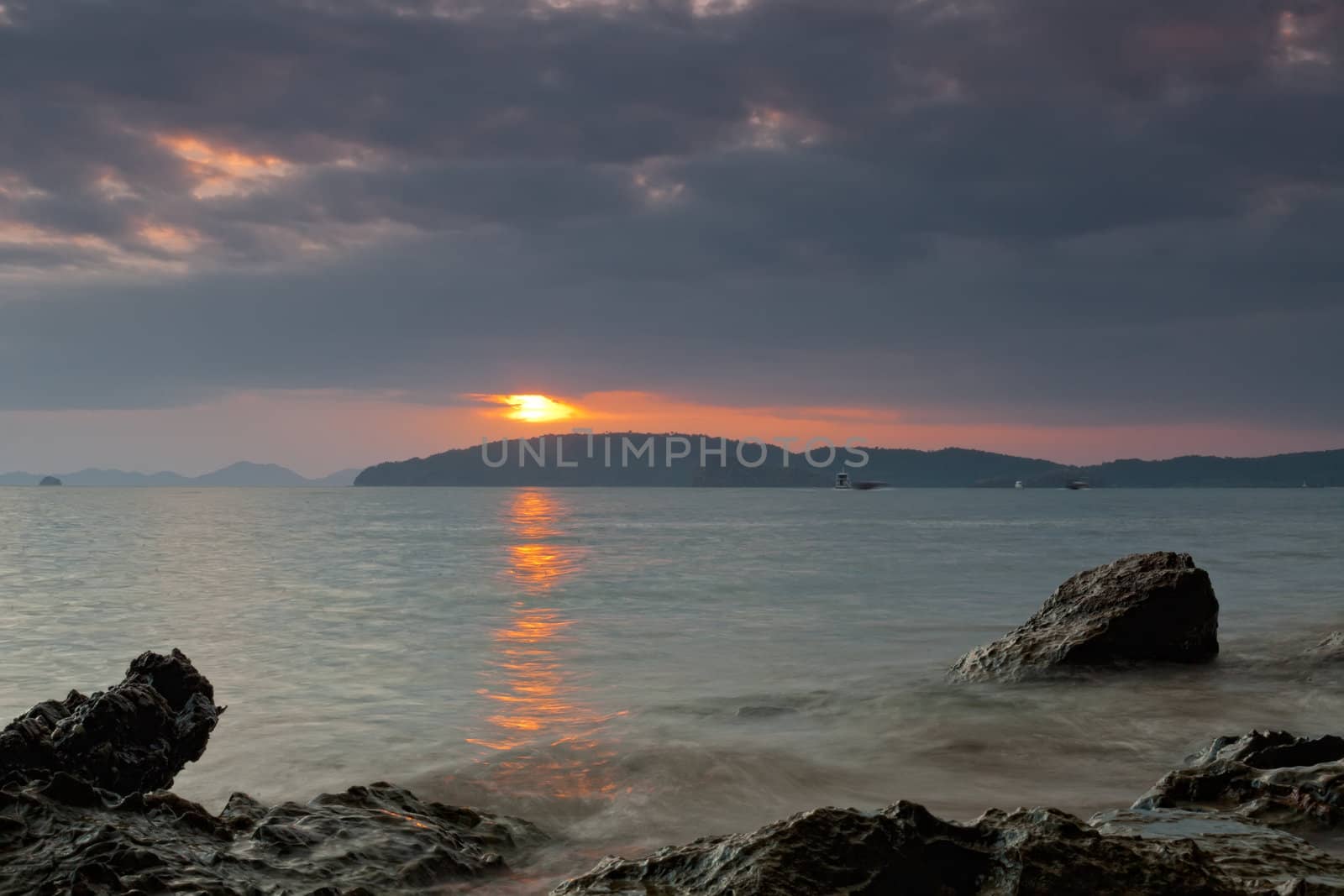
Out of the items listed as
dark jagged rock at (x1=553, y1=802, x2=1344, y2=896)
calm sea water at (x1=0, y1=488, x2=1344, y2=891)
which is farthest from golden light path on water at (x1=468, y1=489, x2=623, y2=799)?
dark jagged rock at (x1=553, y1=802, x2=1344, y2=896)

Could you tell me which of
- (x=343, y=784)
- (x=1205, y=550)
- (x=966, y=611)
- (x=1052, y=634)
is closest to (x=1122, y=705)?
(x=1052, y=634)

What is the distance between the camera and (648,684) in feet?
37.6

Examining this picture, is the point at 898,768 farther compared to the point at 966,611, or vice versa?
the point at 966,611

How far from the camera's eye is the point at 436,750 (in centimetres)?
830

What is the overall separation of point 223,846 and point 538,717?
592 cm

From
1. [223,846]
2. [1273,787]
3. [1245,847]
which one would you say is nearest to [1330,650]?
[1273,787]

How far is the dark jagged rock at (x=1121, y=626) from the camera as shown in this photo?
1006 centimetres

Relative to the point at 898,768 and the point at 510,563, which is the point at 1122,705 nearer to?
the point at 898,768

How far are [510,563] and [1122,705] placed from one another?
25.9 metres

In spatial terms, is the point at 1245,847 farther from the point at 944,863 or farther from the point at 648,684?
the point at 648,684

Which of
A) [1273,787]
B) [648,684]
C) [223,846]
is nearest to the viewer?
[223,846]

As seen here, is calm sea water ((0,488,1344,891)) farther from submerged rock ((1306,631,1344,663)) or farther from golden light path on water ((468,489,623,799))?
submerged rock ((1306,631,1344,663))

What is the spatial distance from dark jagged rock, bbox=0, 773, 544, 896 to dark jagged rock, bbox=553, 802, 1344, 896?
87cm

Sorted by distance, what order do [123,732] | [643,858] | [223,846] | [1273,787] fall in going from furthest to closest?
[123,732], [1273,787], [223,846], [643,858]
